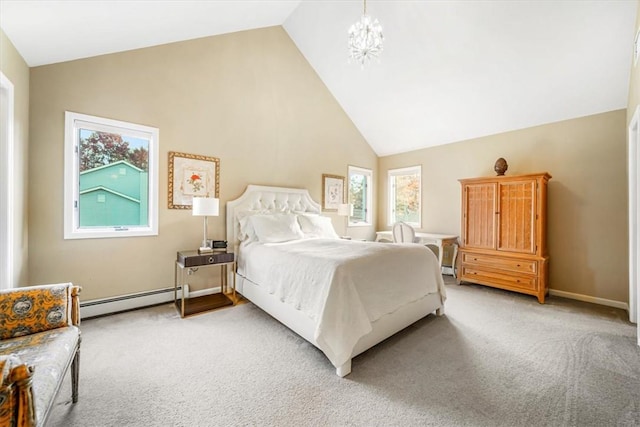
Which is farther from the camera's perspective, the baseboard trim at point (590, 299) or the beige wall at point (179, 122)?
the baseboard trim at point (590, 299)

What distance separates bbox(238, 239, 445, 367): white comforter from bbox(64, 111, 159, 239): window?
5.01ft

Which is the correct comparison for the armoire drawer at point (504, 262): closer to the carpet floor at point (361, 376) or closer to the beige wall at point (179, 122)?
the carpet floor at point (361, 376)

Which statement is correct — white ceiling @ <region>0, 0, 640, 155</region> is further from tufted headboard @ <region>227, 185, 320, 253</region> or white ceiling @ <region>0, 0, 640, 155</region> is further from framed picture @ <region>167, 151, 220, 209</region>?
tufted headboard @ <region>227, 185, 320, 253</region>

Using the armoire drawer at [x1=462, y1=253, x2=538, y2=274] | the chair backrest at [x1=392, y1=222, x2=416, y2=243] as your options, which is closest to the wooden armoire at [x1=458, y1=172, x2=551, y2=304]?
the armoire drawer at [x1=462, y1=253, x2=538, y2=274]

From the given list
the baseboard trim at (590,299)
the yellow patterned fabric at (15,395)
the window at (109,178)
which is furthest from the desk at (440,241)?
the yellow patterned fabric at (15,395)

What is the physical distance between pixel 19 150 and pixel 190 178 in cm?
147

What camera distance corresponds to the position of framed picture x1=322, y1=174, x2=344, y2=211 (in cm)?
502

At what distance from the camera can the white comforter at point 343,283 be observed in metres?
1.95

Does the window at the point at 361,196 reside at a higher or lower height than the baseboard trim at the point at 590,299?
higher

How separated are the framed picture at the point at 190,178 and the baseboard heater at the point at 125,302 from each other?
1072mm

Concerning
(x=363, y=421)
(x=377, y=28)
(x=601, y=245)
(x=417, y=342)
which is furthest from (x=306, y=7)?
(x=601, y=245)

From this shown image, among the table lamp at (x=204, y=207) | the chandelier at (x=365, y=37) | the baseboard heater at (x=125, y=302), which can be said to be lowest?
the baseboard heater at (x=125, y=302)

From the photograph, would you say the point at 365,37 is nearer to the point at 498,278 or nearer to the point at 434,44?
the point at 434,44

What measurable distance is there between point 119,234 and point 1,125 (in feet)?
4.36
